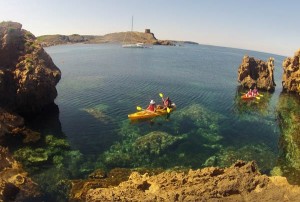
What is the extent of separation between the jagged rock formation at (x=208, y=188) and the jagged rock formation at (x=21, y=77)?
69.3 ft

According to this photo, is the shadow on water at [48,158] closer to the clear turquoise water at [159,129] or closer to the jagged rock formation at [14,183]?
the clear turquoise water at [159,129]

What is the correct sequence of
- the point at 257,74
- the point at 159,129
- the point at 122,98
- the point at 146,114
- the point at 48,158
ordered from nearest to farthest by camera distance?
1. the point at 48,158
2. the point at 159,129
3. the point at 146,114
4. the point at 122,98
5. the point at 257,74

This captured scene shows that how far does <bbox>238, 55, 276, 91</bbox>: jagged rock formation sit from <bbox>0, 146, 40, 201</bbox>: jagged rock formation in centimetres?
5193

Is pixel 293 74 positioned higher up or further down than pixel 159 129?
higher up

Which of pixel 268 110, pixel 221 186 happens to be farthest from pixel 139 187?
pixel 268 110

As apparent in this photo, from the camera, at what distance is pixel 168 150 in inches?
1200

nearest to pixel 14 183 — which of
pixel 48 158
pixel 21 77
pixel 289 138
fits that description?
pixel 48 158

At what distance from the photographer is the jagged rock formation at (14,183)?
66.1ft

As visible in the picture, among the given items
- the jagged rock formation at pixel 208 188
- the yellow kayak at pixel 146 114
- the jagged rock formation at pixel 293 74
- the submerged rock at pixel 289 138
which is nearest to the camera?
the jagged rock formation at pixel 208 188

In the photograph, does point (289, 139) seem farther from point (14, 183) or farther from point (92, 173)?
point (14, 183)

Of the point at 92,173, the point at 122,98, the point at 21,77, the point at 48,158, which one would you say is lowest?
the point at 92,173

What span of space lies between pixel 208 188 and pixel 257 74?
54.5 metres

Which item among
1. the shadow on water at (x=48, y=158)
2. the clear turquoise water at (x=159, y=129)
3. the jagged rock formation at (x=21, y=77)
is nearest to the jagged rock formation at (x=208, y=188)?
the shadow on water at (x=48, y=158)

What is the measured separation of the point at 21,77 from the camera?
37.8 m
